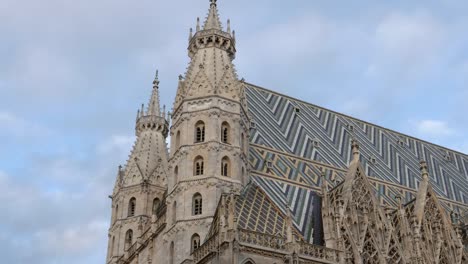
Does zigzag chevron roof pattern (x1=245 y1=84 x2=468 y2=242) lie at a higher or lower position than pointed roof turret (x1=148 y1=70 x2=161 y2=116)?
lower

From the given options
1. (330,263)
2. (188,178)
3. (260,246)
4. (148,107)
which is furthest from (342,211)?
(148,107)

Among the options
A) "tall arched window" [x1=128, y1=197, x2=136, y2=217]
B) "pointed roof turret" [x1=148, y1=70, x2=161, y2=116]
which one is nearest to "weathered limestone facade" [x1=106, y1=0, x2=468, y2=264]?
"tall arched window" [x1=128, y1=197, x2=136, y2=217]

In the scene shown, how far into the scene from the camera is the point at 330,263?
1129 inches

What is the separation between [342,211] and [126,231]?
15061mm

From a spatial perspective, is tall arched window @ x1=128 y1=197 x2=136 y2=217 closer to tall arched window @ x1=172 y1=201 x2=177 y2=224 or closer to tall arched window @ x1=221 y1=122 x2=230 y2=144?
tall arched window @ x1=172 y1=201 x2=177 y2=224

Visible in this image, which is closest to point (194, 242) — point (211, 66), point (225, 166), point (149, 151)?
point (225, 166)

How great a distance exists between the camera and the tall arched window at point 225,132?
32.7 metres

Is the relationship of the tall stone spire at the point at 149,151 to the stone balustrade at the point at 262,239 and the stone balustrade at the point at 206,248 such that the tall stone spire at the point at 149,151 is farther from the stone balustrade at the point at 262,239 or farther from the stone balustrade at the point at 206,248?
the stone balustrade at the point at 262,239

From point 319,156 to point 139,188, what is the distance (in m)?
11.4

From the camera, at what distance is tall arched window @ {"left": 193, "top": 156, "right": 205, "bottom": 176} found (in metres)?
31.8

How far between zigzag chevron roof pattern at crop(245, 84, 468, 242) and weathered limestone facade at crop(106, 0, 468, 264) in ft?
2.50

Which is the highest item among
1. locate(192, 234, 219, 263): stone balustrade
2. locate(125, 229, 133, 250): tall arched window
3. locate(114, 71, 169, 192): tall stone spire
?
locate(114, 71, 169, 192): tall stone spire

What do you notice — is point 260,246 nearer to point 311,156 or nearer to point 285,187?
point 285,187

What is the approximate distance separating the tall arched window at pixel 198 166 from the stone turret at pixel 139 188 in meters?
8.41
